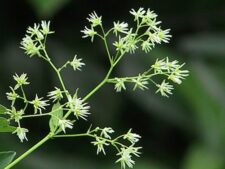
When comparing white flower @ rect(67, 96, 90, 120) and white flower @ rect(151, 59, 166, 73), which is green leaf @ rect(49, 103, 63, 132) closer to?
white flower @ rect(67, 96, 90, 120)

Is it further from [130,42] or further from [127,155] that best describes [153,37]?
[127,155]

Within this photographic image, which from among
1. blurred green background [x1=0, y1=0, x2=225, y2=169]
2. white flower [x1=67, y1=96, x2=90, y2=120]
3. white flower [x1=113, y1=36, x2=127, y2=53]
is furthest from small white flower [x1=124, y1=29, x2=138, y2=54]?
blurred green background [x1=0, y1=0, x2=225, y2=169]

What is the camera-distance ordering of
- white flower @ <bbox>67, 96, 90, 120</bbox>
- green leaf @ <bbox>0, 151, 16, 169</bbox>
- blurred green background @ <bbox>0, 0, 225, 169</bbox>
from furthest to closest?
blurred green background @ <bbox>0, 0, 225, 169</bbox>
green leaf @ <bbox>0, 151, 16, 169</bbox>
white flower @ <bbox>67, 96, 90, 120</bbox>

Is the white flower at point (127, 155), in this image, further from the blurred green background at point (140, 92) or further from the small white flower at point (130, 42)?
the blurred green background at point (140, 92)

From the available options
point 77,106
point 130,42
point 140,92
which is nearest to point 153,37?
point 130,42

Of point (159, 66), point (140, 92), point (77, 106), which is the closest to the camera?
point (77, 106)

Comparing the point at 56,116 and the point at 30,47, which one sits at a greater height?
the point at 30,47

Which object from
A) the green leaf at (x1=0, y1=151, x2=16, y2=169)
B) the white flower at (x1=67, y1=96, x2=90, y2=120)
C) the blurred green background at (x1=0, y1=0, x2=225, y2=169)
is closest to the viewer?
the white flower at (x1=67, y1=96, x2=90, y2=120)

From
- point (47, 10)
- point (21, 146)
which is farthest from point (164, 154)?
point (47, 10)

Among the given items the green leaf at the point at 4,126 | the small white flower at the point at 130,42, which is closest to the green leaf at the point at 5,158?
the green leaf at the point at 4,126
